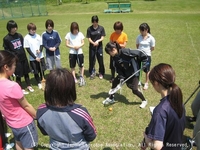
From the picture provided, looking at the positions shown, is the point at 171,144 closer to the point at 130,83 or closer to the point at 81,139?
the point at 81,139

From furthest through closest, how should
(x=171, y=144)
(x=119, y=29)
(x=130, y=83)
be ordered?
1. (x=119, y=29)
2. (x=130, y=83)
3. (x=171, y=144)

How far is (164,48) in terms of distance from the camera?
10.3 metres

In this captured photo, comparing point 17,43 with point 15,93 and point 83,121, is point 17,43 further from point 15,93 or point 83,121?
point 83,121

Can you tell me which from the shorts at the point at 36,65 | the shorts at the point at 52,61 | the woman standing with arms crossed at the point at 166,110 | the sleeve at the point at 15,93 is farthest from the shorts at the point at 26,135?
the shorts at the point at 52,61

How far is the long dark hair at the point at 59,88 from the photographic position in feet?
6.30

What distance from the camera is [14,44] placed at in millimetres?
5637

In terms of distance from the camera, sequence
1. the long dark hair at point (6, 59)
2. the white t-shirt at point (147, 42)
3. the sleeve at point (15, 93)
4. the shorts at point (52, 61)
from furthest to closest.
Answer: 1. the shorts at point (52, 61)
2. the white t-shirt at point (147, 42)
3. the long dark hair at point (6, 59)
4. the sleeve at point (15, 93)

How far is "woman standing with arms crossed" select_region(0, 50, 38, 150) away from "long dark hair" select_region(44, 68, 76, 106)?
2.60 ft

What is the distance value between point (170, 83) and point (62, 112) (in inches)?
48.6

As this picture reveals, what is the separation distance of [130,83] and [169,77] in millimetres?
2808

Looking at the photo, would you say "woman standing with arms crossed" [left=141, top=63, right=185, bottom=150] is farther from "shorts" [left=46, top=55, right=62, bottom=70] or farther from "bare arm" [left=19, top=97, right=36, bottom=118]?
"shorts" [left=46, top=55, right=62, bottom=70]

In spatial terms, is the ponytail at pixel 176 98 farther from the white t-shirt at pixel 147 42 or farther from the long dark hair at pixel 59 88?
the white t-shirt at pixel 147 42

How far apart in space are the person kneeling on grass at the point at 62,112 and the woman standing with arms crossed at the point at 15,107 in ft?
2.30

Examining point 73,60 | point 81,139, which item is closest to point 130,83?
point 73,60
